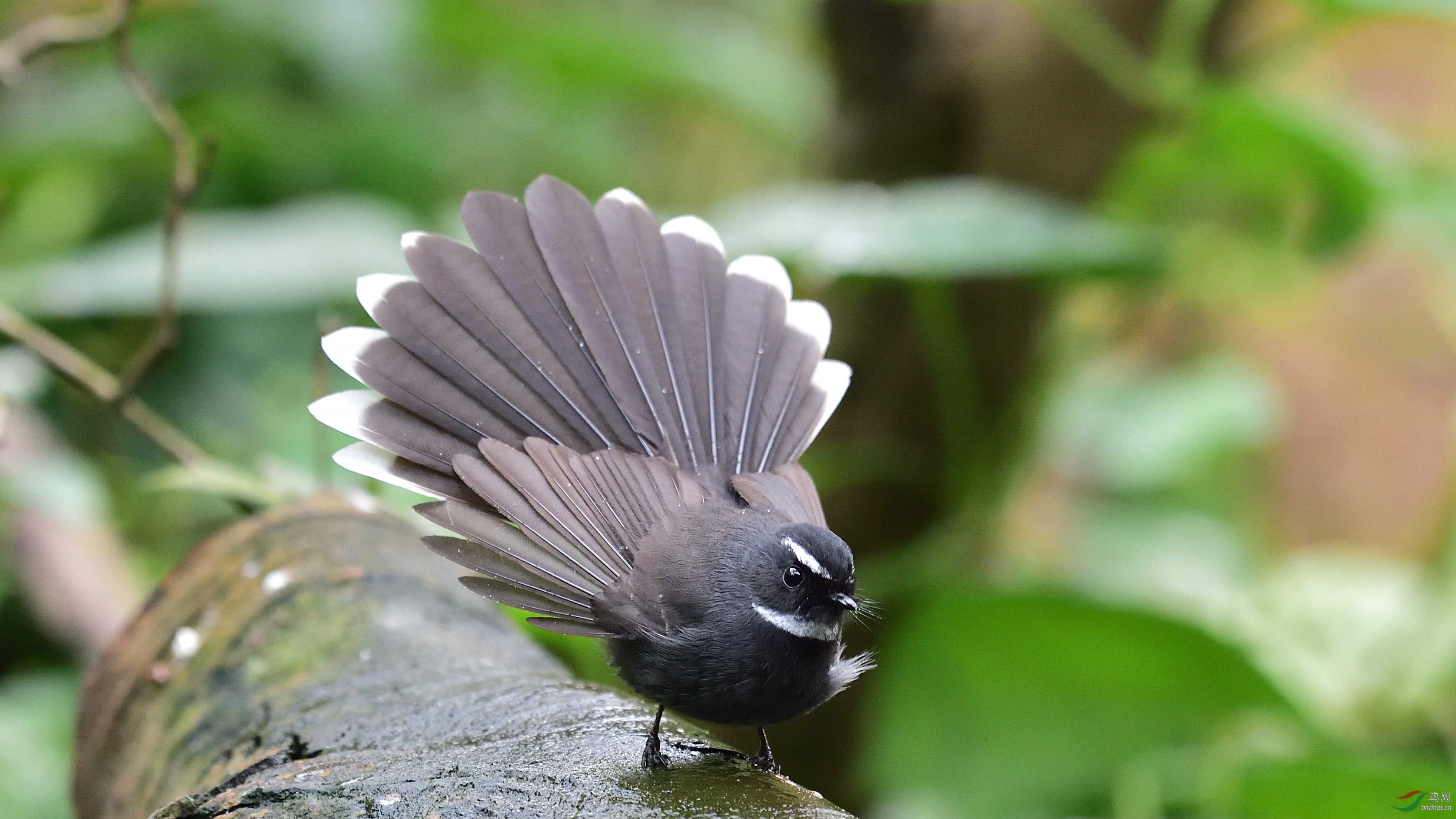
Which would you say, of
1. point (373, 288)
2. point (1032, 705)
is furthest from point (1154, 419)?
point (373, 288)

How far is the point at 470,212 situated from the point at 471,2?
4126mm

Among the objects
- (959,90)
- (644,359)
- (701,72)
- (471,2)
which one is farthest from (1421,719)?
(471,2)

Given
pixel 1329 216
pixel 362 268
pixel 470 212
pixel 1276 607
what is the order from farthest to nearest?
1. pixel 1276 607
2. pixel 1329 216
3. pixel 362 268
4. pixel 470 212

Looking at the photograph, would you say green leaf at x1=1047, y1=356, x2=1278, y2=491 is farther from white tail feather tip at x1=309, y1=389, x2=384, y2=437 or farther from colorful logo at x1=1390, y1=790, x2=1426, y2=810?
white tail feather tip at x1=309, y1=389, x2=384, y2=437

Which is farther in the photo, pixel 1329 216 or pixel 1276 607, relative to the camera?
pixel 1276 607

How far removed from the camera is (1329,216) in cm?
310

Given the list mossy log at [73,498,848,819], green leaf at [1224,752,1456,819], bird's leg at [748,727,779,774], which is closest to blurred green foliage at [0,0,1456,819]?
green leaf at [1224,752,1456,819]

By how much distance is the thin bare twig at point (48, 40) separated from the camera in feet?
6.68

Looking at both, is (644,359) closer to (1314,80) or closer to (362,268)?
(362,268)

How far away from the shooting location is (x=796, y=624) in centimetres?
142

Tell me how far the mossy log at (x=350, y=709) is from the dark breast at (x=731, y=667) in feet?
0.20

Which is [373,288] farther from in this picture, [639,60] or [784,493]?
[639,60]

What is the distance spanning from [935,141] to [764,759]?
2576mm

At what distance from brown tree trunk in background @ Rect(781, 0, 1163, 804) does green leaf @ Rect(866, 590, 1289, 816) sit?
1.40 ft
